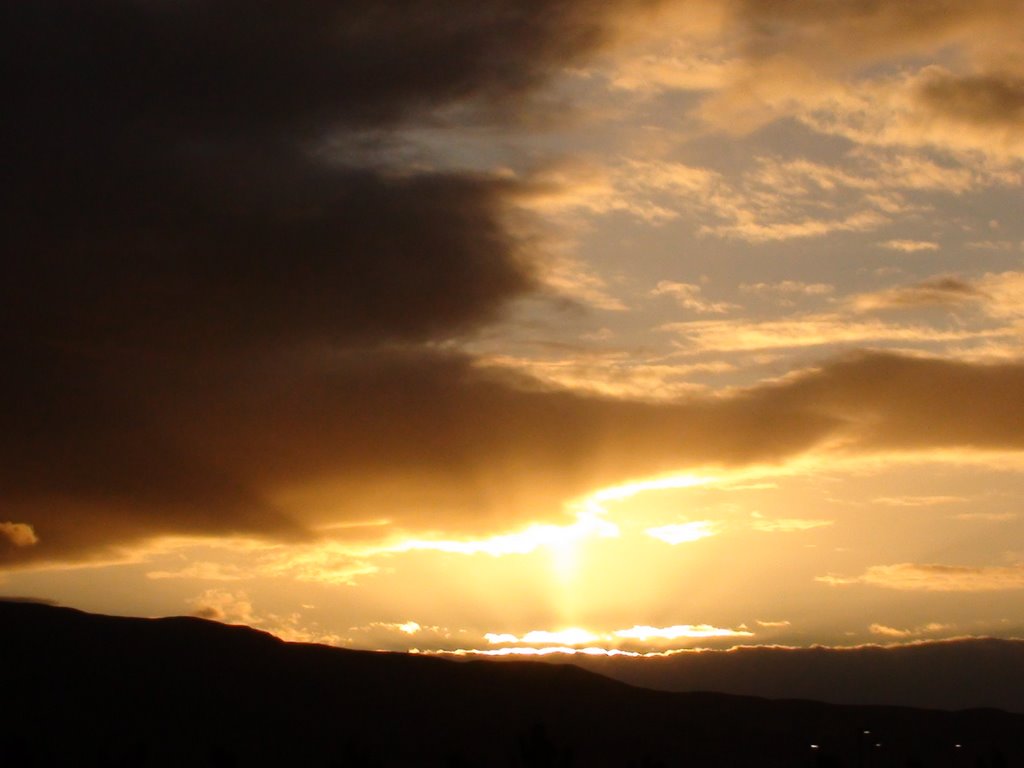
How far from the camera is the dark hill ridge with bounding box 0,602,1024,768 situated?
108 meters

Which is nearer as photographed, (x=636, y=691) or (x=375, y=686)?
(x=375, y=686)

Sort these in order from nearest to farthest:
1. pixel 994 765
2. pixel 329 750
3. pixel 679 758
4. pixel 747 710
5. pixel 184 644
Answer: pixel 994 765
pixel 329 750
pixel 679 758
pixel 184 644
pixel 747 710

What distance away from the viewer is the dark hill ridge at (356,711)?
108m

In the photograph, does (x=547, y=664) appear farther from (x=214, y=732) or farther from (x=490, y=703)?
(x=214, y=732)

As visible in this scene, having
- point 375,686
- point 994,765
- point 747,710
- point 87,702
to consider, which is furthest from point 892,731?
point 87,702

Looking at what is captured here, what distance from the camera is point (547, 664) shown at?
150 metres

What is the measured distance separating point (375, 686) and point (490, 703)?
12490 mm

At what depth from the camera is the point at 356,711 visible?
121625 mm

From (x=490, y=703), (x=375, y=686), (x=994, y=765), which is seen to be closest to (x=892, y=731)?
(x=490, y=703)

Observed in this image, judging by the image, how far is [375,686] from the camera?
130 metres

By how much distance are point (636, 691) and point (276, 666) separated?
43.4 meters

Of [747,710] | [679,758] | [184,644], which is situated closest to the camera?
[679,758]

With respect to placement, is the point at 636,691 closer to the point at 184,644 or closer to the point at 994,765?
the point at 184,644

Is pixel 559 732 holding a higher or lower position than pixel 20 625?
lower
